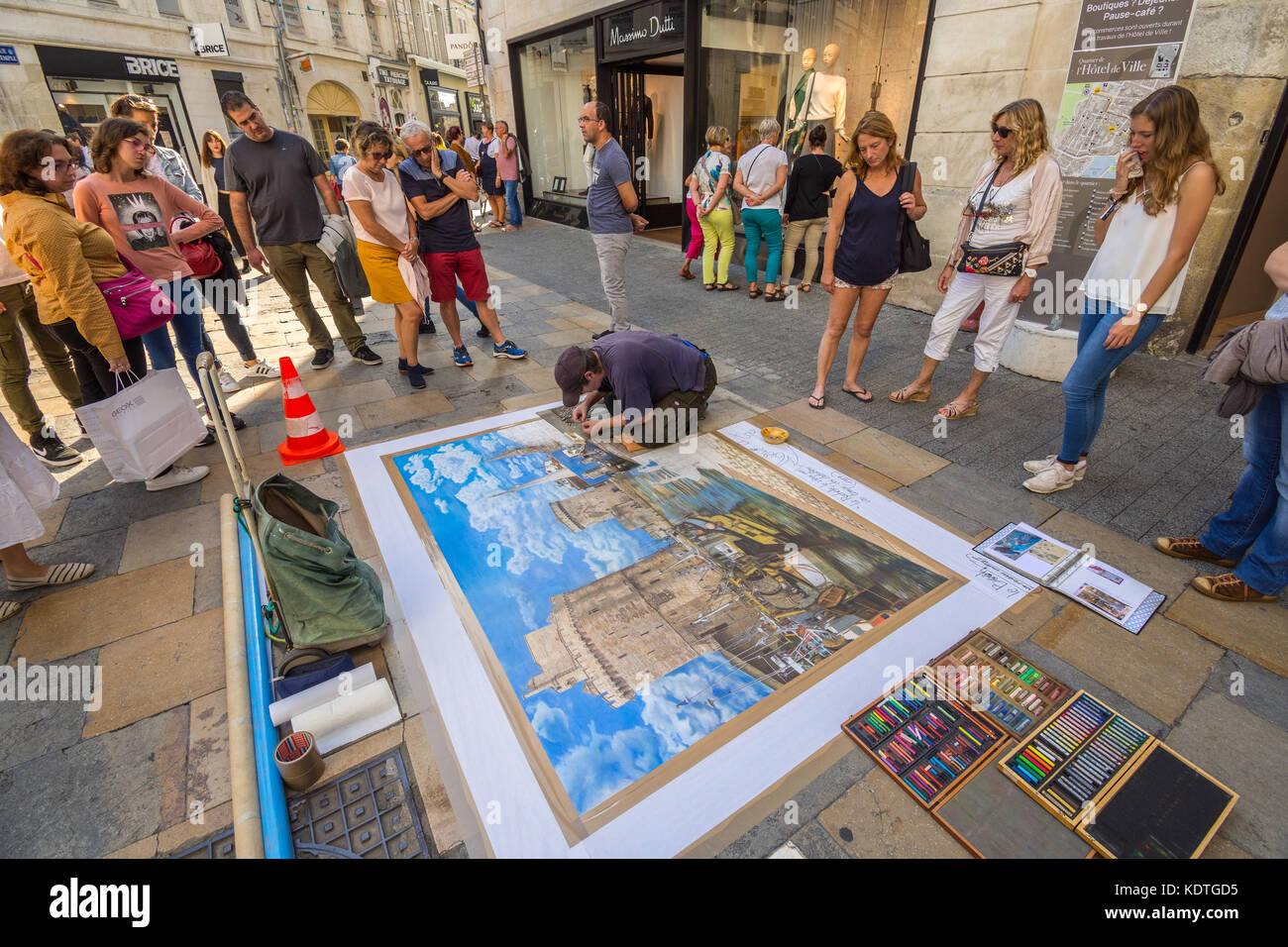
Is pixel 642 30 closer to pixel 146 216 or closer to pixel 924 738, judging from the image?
pixel 146 216

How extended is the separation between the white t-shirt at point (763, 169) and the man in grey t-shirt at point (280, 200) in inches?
157

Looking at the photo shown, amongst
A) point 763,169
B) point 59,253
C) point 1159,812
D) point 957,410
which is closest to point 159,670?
point 59,253

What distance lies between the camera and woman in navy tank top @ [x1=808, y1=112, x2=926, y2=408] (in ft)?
11.4

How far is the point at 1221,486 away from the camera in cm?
317

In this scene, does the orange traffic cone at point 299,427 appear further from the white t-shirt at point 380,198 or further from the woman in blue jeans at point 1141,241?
the woman in blue jeans at point 1141,241

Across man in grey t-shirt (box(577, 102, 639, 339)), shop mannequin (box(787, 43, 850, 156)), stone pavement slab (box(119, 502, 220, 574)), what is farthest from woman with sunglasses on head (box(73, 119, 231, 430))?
shop mannequin (box(787, 43, 850, 156))

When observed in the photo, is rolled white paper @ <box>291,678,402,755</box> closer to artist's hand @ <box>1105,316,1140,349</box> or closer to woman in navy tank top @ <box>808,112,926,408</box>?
woman in navy tank top @ <box>808,112,926,408</box>

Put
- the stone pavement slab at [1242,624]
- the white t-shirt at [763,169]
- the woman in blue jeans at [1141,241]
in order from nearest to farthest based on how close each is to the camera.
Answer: the stone pavement slab at [1242,624] < the woman in blue jeans at [1141,241] < the white t-shirt at [763,169]

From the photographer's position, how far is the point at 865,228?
369 centimetres

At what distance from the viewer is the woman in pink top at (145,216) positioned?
3254 millimetres

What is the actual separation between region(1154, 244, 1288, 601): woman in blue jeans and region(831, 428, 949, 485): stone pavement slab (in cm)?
120

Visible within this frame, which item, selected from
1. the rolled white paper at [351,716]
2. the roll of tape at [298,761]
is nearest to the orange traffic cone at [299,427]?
the rolled white paper at [351,716]
